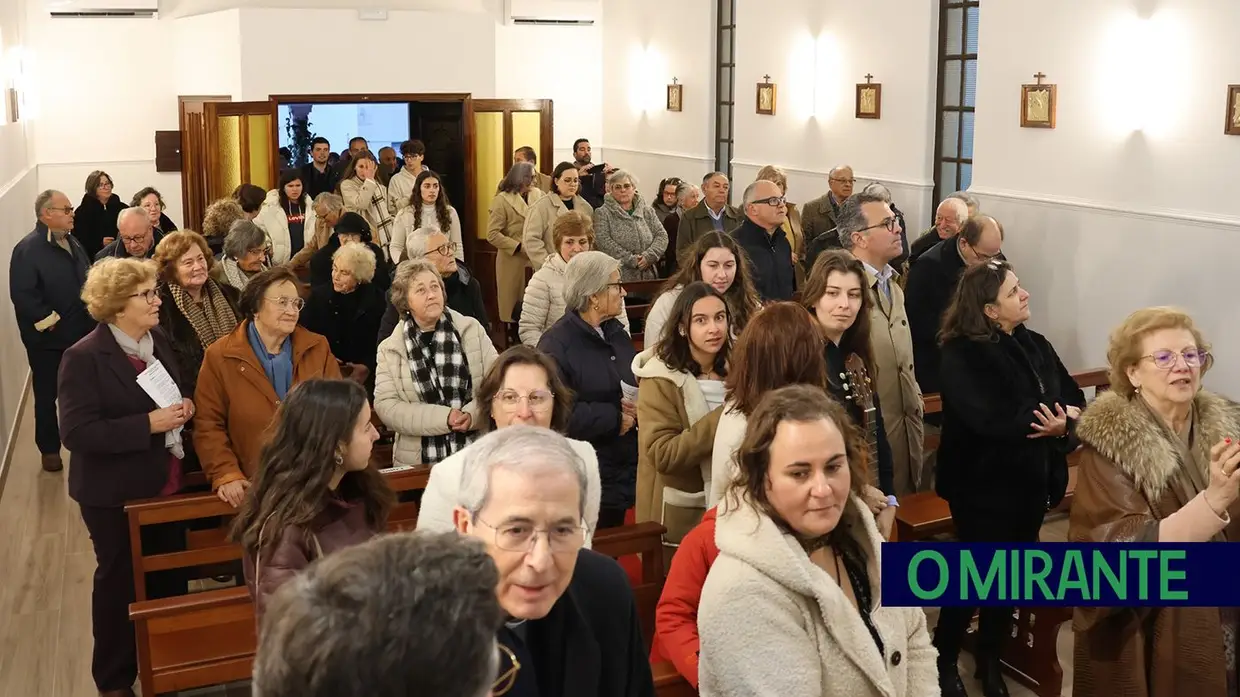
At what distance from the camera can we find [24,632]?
5969 mm

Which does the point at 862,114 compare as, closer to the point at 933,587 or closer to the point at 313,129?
the point at 313,129

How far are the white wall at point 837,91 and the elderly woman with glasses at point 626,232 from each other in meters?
2.48

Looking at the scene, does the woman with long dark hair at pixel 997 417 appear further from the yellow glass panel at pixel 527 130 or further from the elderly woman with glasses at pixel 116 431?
the yellow glass panel at pixel 527 130

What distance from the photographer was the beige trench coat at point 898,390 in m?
5.45

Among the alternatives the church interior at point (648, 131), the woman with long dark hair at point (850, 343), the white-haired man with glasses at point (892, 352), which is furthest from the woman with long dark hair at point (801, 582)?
the white-haired man with glasses at point (892, 352)

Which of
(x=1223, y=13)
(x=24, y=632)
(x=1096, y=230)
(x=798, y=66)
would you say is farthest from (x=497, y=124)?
(x=24, y=632)

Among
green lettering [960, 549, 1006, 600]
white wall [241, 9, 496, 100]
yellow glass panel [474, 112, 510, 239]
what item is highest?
white wall [241, 9, 496, 100]

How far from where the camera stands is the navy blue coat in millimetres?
5074

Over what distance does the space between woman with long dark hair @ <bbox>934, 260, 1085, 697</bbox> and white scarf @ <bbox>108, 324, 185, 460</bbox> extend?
2981mm

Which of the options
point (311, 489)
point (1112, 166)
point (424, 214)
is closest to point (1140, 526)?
point (311, 489)

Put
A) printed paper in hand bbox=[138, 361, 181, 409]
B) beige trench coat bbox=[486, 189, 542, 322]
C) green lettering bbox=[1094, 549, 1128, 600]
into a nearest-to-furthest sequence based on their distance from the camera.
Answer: green lettering bbox=[1094, 549, 1128, 600]
printed paper in hand bbox=[138, 361, 181, 409]
beige trench coat bbox=[486, 189, 542, 322]

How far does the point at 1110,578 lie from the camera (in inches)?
148

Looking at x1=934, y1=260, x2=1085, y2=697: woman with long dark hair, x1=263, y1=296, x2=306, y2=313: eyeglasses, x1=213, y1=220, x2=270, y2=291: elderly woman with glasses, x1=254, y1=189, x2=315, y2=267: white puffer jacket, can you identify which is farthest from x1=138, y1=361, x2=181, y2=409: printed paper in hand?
x1=254, y1=189, x2=315, y2=267: white puffer jacket

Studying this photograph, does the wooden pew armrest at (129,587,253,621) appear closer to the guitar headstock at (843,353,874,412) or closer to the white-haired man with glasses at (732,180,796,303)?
the guitar headstock at (843,353,874,412)
